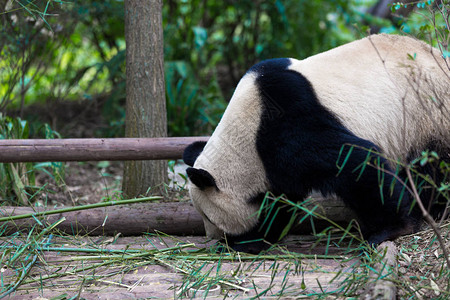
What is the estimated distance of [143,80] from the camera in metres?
4.33

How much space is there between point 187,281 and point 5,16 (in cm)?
392

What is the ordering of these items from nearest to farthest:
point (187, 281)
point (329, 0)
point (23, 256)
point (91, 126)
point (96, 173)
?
point (187, 281)
point (23, 256)
point (96, 173)
point (91, 126)
point (329, 0)

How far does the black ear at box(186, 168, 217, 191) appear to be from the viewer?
3.14m

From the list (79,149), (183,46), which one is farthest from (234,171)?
(183,46)

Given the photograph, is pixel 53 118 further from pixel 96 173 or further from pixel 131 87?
pixel 131 87

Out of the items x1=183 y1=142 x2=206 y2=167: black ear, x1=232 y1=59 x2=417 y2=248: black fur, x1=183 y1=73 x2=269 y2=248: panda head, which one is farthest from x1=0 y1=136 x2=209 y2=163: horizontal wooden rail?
x1=232 y1=59 x2=417 y2=248: black fur

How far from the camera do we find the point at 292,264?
2.86 meters

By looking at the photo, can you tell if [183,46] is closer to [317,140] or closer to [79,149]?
[79,149]

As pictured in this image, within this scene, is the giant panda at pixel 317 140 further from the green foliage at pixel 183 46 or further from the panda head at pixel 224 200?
the green foliage at pixel 183 46

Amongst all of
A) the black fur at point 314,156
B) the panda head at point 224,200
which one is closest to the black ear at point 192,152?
the panda head at point 224,200

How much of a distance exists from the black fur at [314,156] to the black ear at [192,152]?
1.85 feet

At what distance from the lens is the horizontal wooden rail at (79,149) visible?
3.93 metres

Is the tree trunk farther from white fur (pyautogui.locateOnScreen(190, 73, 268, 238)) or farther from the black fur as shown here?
the black fur

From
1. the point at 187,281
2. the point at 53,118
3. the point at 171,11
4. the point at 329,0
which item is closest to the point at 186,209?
the point at 187,281
